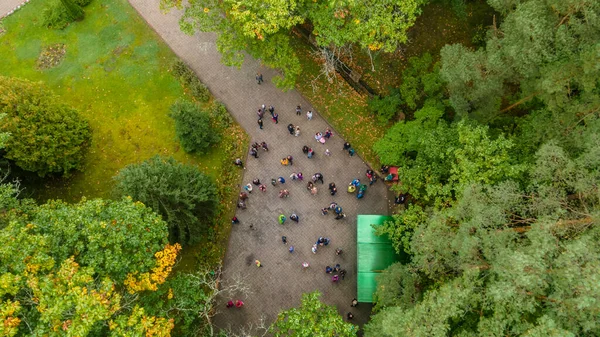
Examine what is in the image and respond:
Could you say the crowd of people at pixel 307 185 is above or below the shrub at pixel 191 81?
below

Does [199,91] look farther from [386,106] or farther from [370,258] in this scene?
[370,258]

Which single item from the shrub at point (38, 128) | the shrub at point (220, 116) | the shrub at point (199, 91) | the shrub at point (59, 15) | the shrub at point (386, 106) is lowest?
the shrub at point (386, 106)

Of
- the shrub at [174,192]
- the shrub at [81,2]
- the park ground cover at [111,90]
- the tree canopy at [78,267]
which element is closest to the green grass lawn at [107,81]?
the park ground cover at [111,90]

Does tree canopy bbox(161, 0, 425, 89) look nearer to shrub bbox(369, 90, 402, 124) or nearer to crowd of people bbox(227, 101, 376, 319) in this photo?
shrub bbox(369, 90, 402, 124)

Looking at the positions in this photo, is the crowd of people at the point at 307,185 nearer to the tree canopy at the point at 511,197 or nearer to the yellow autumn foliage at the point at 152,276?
the tree canopy at the point at 511,197

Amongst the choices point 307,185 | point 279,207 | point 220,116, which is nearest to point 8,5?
point 220,116

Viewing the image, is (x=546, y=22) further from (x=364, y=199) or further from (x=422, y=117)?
(x=364, y=199)

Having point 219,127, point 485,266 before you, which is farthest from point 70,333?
point 219,127
